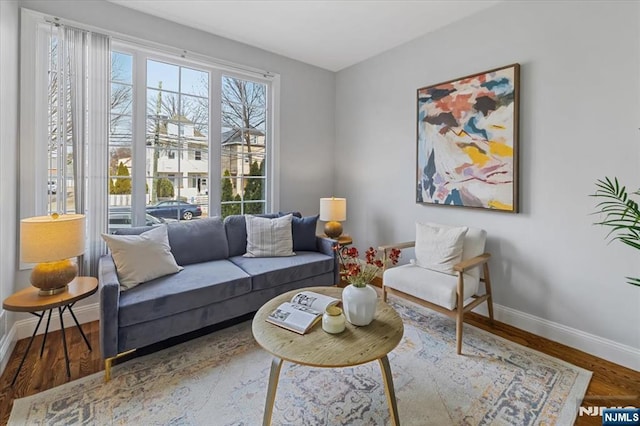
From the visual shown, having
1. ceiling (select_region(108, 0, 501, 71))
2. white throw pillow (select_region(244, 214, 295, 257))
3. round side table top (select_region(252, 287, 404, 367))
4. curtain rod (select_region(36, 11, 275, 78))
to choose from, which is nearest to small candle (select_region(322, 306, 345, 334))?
round side table top (select_region(252, 287, 404, 367))

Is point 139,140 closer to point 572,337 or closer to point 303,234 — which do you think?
point 303,234

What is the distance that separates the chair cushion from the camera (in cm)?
224

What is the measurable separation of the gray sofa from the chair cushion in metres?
0.71

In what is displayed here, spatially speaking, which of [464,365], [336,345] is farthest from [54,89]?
[464,365]

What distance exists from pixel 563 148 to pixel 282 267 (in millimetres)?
2457

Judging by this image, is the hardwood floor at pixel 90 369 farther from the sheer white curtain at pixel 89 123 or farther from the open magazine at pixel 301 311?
the open magazine at pixel 301 311

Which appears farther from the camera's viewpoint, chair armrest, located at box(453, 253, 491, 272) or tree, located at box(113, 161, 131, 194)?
tree, located at box(113, 161, 131, 194)

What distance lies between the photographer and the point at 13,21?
7.08ft

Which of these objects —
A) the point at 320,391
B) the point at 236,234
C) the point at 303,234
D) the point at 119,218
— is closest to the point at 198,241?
the point at 236,234

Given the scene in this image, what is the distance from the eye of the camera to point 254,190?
12.3 ft

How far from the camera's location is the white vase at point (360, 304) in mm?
1625

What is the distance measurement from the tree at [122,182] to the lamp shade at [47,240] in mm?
859

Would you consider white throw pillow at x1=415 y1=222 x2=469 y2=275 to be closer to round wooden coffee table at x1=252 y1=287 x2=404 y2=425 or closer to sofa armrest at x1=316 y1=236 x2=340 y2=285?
sofa armrest at x1=316 y1=236 x2=340 y2=285

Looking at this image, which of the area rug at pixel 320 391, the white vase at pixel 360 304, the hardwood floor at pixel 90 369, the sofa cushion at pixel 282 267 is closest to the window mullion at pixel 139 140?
the sofa cushion at pixel 282 267
